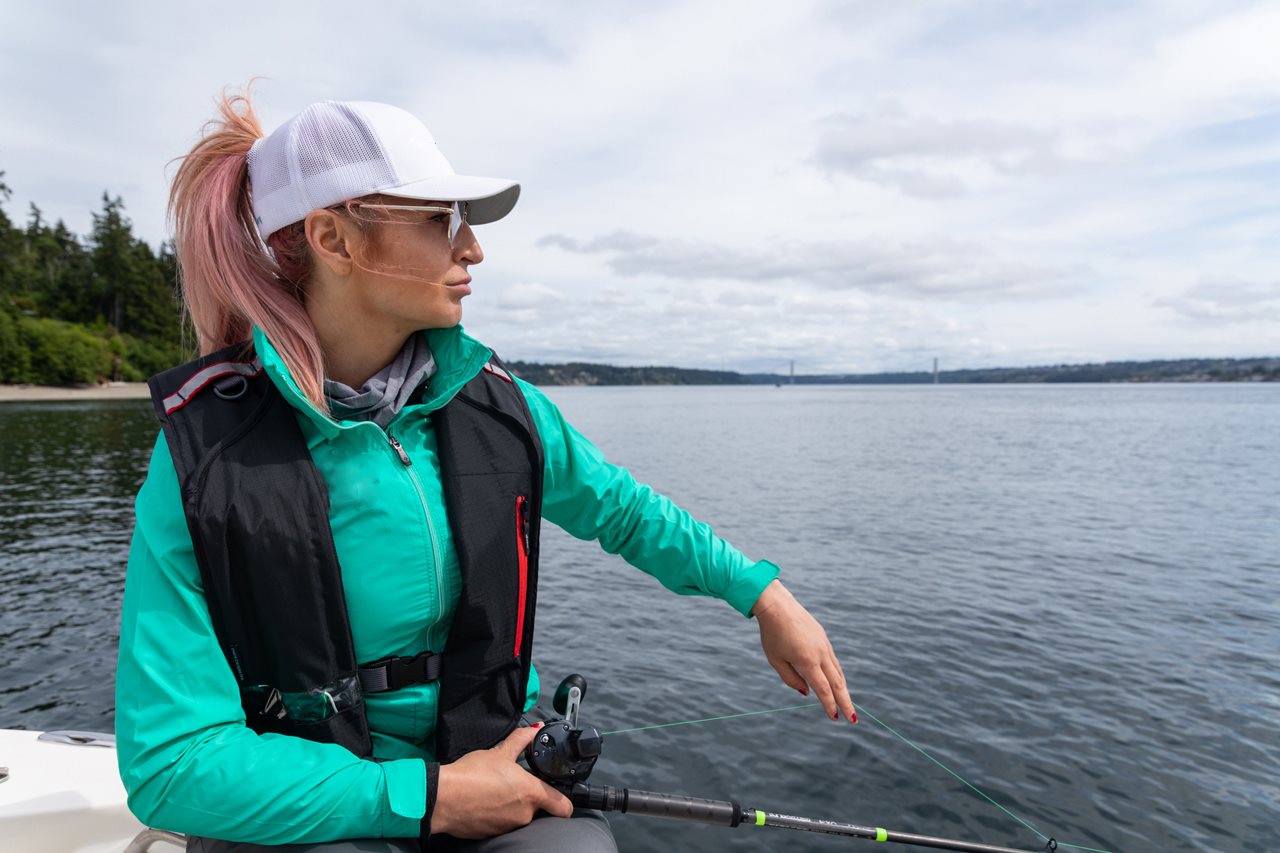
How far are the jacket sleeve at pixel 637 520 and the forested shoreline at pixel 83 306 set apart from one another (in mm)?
87679

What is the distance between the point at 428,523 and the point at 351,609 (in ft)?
0.96

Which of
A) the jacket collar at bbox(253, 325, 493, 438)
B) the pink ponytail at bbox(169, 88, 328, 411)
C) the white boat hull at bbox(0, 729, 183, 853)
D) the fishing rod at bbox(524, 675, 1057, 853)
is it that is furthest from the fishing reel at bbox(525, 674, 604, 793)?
the white boat hull at bbox(0, 729, 183, 853)

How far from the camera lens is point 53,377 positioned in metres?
77.4

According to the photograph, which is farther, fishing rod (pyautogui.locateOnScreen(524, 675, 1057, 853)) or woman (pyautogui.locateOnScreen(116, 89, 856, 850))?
fishing rod (pyautogui.locateOnScreen(524, 675, 1057, 853))

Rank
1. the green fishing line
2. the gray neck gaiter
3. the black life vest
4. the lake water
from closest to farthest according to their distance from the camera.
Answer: the black life vest
the gray neck gaiter
the green fishing line
the lake water

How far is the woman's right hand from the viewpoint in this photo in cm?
199

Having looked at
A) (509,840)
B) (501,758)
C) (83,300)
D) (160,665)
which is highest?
(83,300)

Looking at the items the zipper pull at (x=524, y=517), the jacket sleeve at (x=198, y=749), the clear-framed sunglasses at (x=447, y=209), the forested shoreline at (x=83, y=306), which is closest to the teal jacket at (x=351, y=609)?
the jacket sleeve at (x=198, y=749)

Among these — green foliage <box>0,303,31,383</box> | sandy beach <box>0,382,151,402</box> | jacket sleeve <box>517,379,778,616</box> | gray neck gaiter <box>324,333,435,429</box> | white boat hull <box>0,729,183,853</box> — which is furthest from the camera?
sandy beach <box>0,382,151,402</box>

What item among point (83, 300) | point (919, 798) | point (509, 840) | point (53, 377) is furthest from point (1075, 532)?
point (83, 300)

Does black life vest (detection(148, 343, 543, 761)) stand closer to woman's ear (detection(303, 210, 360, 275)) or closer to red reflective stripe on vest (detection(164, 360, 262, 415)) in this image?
red reflective stripe on vest (detection(164, 360, 262, 415))

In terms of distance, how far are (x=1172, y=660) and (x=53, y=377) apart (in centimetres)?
9101

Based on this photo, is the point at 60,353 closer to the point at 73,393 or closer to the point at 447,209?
the point at 73,393

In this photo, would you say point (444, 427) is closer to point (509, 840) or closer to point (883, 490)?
point (509, 840)
